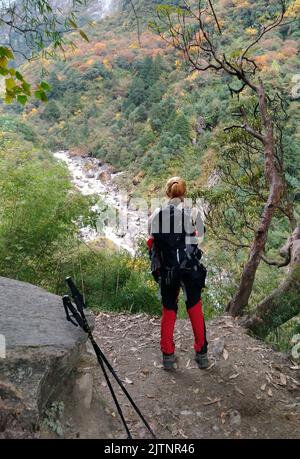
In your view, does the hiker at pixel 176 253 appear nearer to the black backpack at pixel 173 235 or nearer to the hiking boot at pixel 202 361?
the black backpack at pixel 173 235

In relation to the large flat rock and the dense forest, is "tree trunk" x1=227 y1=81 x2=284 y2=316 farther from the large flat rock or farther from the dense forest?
the large flat rock

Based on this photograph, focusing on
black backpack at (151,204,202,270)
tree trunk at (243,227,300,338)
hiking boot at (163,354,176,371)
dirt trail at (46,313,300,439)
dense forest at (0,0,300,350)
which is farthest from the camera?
dense forest at (0,0,300,350)

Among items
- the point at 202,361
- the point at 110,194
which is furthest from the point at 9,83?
the point at 110,194

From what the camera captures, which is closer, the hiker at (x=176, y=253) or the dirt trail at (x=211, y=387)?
the dirt trail at (x=211, y=387)

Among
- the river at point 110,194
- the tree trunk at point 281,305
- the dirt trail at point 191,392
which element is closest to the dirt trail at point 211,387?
the dirt trail at point 191,392

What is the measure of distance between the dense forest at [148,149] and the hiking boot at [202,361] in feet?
3.49

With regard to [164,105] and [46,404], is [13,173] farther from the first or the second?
[164,105]

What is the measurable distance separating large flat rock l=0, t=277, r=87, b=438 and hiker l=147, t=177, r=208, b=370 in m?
0.79

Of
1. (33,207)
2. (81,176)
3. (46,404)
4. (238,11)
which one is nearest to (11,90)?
(46,404)

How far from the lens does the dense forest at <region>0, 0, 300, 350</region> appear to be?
593 cm

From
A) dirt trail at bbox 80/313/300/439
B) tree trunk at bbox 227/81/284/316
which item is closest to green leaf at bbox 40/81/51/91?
dirt trail at bbox 80/313/300/439

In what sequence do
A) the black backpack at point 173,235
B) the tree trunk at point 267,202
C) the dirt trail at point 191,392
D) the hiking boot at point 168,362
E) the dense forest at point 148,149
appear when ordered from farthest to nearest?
1. the dense forest at point 148,149
2. the tree trunk at point 267,202
3. the hiking boot at point 168,362
4. the black backpack at point 173,235
5. the dirt trail at point 191,392

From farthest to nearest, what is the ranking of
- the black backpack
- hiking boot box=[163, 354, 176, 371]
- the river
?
1. the river
2. hiking boot box=[163, 354, 176, 371]
3. the black backpack

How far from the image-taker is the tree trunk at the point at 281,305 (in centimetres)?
418
